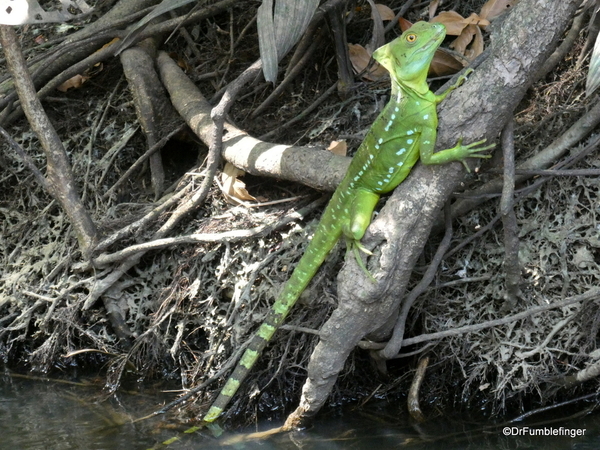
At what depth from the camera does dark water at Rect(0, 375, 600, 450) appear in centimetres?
327

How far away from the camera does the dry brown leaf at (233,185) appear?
428 centimetres

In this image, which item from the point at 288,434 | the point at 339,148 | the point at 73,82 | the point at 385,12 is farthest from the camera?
the point at 73,82

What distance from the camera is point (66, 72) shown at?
504 centimetres

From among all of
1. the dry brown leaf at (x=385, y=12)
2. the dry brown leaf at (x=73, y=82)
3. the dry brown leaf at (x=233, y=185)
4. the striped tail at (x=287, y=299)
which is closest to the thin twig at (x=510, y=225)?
the striped tail at (x=287, y=299)

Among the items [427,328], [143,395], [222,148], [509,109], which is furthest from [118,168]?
[509,109]

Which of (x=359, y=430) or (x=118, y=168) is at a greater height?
(x=118, y=168)

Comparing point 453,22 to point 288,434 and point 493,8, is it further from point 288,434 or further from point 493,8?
point 288,434

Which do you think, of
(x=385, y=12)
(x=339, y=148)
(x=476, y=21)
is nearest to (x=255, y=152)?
(x=339, y=148)

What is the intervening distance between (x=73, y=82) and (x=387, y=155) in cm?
321

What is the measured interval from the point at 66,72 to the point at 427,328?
10.6ft

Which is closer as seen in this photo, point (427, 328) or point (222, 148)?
point (427, 328)

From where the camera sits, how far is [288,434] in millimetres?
3494

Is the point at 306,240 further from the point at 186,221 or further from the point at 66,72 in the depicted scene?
the point at 66,72

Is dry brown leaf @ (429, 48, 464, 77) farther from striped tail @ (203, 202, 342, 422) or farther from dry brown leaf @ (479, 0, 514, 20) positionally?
striped tail @ (203, 202, 342, 422)
